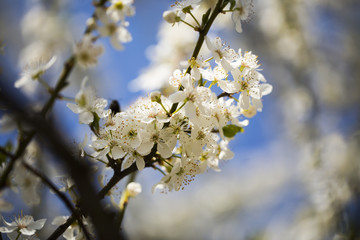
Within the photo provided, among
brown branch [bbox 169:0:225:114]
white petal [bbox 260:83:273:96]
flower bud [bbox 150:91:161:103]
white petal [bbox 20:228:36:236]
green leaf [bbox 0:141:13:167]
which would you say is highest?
white petal [bbox 260:83:273:96]

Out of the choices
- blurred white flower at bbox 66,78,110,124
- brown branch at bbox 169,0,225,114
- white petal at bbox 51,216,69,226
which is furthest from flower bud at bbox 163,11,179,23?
white petal at bbox 51,216,69,226

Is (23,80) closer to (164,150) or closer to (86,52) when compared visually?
(86,52)

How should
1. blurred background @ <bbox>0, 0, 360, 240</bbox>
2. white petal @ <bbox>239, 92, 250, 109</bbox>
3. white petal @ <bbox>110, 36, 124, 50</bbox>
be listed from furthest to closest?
blurred background @ <bbox>0, 0, 360, 240</bbox> → white petal @ <bbox>239, 92, 250, 109</bbox> → white petal @ <bbox>110, 36, 124, 50</bbox>

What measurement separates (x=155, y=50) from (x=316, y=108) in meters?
2.17

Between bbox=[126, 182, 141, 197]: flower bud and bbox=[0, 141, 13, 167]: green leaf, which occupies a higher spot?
bbox=[126, 182, 141, 197]: flower bud

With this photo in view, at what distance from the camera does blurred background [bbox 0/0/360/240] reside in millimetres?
2502

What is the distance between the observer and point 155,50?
1961 mm

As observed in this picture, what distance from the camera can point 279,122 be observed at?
14.3 ft

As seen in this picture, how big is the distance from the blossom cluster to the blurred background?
4.26ft

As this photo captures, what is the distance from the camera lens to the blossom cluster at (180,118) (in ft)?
2.07

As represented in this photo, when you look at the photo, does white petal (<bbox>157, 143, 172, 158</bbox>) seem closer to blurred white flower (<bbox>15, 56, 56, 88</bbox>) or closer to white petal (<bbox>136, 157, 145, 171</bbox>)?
white petal (<bbox>136, 157, 145, 171</bbox>)

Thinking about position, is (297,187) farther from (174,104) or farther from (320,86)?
(174,104)

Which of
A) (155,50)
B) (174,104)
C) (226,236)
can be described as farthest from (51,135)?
(226,236)

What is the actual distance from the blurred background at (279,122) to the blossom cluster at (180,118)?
1.30 metres
